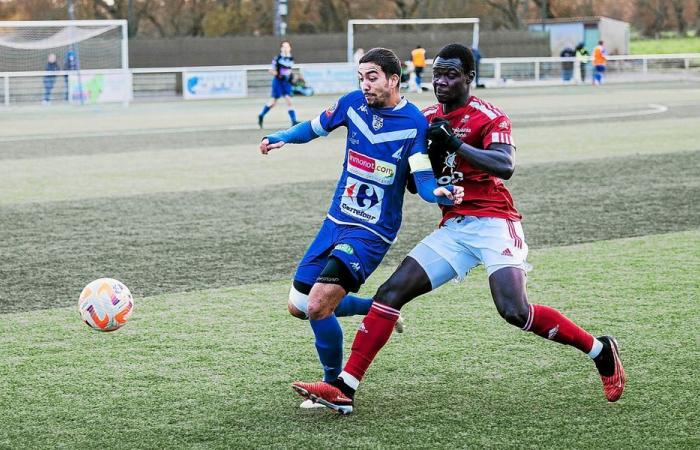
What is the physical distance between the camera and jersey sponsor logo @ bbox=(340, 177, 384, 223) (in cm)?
547

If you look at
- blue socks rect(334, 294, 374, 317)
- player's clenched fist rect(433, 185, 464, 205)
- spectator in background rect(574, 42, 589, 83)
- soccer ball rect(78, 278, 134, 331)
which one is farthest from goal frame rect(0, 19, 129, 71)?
player's clenched fist rect(433, 185, 464, 205)

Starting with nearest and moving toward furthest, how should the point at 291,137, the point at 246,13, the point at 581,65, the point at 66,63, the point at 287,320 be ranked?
the point at 291,137 → the point at 287,320 → the point at 66,63 → the point at 581,65 → the point at 246,13

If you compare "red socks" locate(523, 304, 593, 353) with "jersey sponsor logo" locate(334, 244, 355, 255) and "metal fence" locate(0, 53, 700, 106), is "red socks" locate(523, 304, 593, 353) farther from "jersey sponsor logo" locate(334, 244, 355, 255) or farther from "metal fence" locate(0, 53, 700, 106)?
"metal fence" locate(0, 53, 700, 106)

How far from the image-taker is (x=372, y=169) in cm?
548

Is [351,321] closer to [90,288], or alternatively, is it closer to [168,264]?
[90,288]

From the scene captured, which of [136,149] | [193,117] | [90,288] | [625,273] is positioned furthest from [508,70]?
[90,288]

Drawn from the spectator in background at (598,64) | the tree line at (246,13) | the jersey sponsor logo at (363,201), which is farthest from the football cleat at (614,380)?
the tree line at (246,13)

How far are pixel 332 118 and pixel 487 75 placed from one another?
4183 cm

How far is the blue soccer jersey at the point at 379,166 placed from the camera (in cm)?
545

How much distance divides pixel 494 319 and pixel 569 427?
223 centimetres

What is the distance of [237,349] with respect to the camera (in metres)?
6.55

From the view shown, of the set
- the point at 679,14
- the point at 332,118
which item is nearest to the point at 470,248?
the point at 332,118

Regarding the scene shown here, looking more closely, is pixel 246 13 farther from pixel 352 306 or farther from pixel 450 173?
pixel 450 173

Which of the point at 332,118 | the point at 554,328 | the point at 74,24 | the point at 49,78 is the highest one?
the point at 74,24
